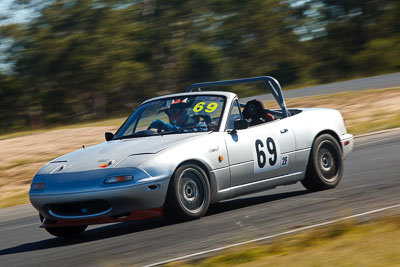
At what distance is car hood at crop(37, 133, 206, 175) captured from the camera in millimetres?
7684

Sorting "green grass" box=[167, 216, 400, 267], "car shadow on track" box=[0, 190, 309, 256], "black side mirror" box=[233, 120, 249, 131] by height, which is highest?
"black side mirror" box=[233, 120, 249, 131]

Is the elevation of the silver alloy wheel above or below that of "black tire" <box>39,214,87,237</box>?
above

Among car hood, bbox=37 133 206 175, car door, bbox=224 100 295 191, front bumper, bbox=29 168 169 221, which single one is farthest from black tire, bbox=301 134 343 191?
front bumper, bbox=29 168 169 221

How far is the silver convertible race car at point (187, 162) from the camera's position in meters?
7.50

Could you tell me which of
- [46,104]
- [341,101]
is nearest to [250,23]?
[46,104]

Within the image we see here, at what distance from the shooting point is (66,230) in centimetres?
818

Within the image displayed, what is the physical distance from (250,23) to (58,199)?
45.3 m

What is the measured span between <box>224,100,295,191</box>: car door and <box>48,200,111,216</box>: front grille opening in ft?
5.23

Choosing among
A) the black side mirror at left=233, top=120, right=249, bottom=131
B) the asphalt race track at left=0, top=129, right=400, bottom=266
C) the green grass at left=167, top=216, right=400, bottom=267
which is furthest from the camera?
the black side mirror at left=233, top=120, right=249, bottom=131

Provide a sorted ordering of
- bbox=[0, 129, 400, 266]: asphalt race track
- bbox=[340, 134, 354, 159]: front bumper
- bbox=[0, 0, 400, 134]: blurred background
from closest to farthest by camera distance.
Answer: bbox=[0, 129, 400, 266]: asphalt race track
bbox=[340, 134, 354, 159]: front bumper
bbox=[0, 0, 400, 134]: blurred background

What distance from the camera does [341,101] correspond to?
76.7 feet

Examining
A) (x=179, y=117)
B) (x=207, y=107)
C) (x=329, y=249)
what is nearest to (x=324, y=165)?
(x=207, y=107)

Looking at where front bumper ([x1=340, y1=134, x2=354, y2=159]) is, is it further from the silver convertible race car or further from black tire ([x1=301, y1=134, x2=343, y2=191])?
black tire ([x1=301, y1=134, x2=343, y2=191])

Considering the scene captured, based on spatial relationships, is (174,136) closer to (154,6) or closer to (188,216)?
(188,216)
